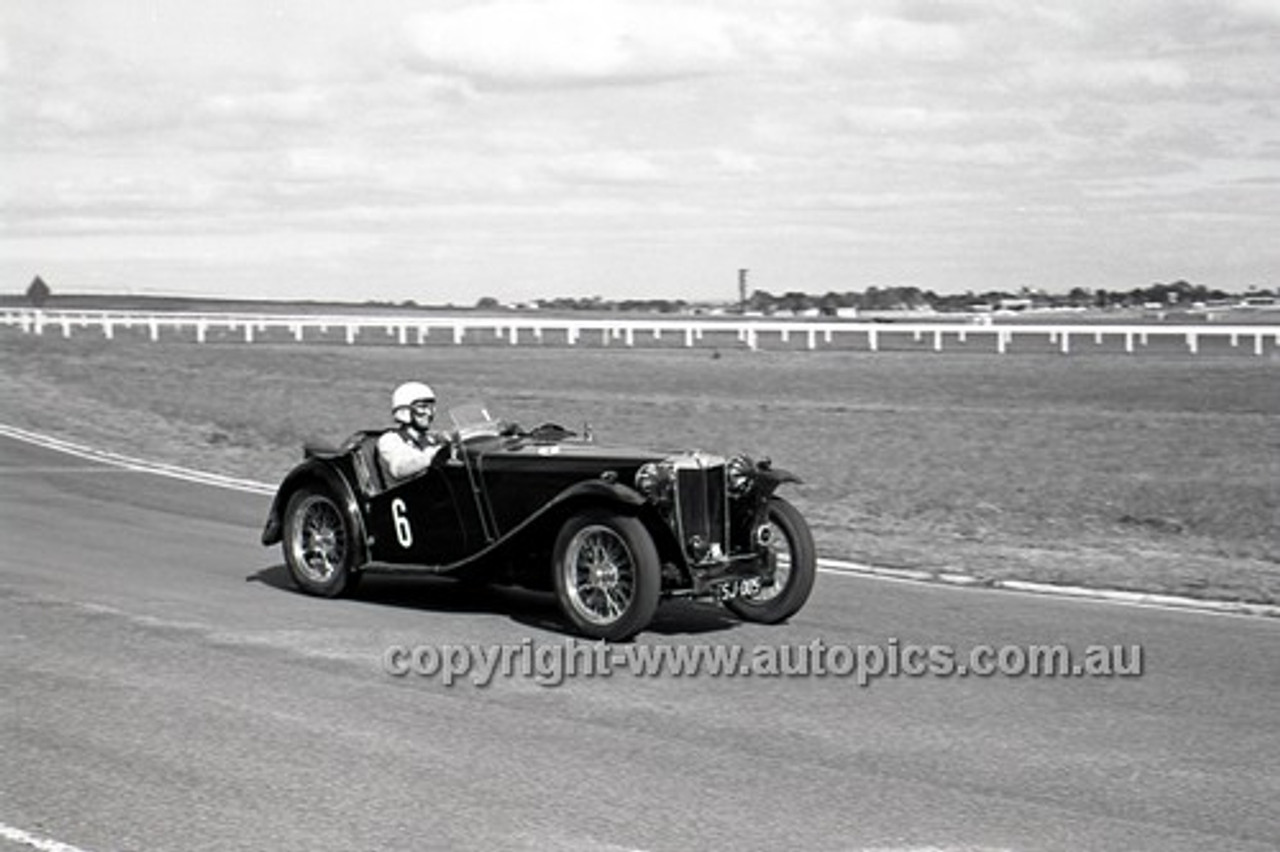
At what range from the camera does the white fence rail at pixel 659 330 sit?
54.9 metres

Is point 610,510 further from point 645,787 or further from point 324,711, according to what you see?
point 645,787

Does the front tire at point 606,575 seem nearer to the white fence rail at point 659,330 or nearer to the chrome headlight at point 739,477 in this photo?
the chrome headlight at point 739,477

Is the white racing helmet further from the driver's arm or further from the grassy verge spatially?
the grassy verge

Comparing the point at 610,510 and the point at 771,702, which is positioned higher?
the point at 610,510

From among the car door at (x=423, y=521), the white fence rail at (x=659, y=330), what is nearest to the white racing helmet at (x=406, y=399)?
the car door at (x=423, y=521)

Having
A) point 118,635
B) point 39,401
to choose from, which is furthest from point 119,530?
point 39,401

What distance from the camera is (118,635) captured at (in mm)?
9969

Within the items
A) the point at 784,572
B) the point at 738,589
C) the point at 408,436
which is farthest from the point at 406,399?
the point at 784,572

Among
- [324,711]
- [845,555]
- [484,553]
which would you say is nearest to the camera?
[324,711]

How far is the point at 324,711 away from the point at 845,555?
6527 millimetres

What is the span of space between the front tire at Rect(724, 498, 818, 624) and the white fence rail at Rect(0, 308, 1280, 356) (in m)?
41.9

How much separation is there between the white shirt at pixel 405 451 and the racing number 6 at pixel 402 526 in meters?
0.19

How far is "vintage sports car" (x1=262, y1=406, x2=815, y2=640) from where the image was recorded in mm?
10047

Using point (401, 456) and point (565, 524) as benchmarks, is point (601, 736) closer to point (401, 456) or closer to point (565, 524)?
point (565, 524)
